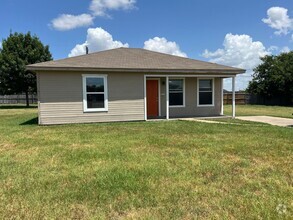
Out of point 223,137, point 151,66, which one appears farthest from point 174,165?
point 151,66

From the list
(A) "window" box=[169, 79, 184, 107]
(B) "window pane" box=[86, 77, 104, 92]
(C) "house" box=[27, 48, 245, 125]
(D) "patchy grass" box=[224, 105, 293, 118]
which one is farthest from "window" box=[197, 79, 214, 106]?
(B) "window pane" box=[86, 77, 104, 92]

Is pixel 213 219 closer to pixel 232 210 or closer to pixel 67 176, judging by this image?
pixel 232 210

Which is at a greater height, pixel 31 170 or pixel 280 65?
pixel 280 65

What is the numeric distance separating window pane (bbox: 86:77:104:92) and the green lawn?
16.0ft

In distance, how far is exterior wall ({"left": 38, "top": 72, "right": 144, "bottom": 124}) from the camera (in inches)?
468

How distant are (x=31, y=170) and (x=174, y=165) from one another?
2648 mm

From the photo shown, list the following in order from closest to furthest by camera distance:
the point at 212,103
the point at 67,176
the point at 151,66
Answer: the point at 67,176
the point at 151,66
the point at 212,103

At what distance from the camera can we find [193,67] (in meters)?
13.7

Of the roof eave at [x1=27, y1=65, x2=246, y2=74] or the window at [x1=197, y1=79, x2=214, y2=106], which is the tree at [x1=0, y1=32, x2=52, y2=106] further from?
the window at [x1=197, y1=79, x2=214, y2=106]

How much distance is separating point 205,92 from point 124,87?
4.72 metres

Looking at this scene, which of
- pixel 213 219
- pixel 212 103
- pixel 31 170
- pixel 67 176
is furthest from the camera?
pixel 212 103

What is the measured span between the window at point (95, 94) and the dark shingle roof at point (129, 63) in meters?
0.64

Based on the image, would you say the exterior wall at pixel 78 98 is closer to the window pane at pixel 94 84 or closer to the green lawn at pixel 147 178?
the window pane at pixel 94 84

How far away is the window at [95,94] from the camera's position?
1240cm
